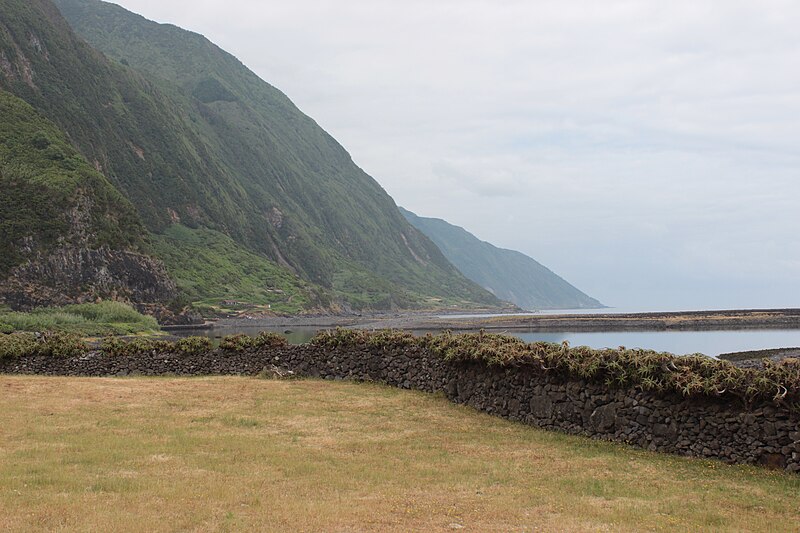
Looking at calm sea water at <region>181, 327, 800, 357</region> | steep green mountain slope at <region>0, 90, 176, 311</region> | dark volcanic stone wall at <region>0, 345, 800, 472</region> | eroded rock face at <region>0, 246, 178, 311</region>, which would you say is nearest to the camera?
dark volcanic stone wall at <region>0, 345, 800, 472</region>

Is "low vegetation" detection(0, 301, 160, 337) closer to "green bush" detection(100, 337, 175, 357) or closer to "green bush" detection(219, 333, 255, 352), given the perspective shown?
"green bush" detection(100, 337, 175, 357)

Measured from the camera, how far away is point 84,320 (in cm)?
10606

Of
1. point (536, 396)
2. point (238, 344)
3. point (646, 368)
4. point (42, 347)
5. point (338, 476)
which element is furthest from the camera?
point (42, 347)

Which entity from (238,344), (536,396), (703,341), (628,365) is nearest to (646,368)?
(628,365)

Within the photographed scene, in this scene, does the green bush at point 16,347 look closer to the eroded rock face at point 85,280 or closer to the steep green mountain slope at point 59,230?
the eroded rock face at point 85,280

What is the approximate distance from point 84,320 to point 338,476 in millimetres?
100498

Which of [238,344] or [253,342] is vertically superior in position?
[253,342]

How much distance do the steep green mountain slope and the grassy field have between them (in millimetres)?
106593

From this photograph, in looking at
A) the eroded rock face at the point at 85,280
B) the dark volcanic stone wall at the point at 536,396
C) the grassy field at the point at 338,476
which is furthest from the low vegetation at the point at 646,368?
the eroded rock face at the point at 85,280

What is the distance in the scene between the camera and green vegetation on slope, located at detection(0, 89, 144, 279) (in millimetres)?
125188

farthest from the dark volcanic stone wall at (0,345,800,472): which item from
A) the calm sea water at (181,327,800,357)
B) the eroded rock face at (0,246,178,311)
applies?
the eroded rock face at (0,246,178,311)

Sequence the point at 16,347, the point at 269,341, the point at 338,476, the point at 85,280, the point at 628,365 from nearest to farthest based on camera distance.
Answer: the point at 338,476 < the point at 628,365 < the point at 269,341 < the point at 16,347 < the point at 85,280

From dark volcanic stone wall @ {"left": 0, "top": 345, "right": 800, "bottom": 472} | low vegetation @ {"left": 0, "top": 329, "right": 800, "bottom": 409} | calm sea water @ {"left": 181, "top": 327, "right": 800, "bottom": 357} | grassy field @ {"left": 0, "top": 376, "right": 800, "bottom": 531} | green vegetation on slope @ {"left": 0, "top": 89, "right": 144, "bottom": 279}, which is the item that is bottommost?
calm sea water @ {"left": 181, "top": 327, "right": 800, "bottom": 357}

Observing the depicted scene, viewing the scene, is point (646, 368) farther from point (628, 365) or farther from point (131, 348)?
point (131, 348)
